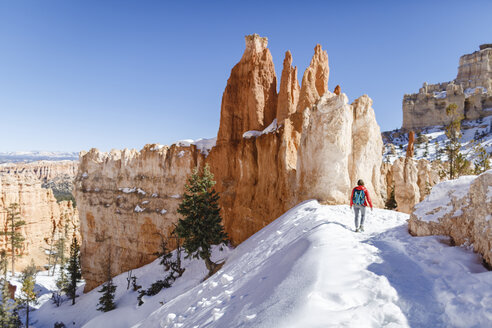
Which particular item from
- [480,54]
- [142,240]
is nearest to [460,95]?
[480,54]

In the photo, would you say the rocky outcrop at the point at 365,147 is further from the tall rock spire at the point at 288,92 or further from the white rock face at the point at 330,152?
the tall rock spire at the point at 288,92

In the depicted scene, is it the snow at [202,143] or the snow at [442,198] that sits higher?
the snow at [202,143]

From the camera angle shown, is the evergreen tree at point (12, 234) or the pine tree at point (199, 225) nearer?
the pine tree at point (199, 225)

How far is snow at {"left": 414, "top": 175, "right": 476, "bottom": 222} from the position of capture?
6.30m

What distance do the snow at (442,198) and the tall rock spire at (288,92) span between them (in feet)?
51.7

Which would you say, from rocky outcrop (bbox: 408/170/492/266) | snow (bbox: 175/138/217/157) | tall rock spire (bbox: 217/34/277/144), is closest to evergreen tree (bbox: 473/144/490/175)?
rocky outcrop (bbox: 408/170/492/266)

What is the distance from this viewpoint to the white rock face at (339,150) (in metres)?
13.2

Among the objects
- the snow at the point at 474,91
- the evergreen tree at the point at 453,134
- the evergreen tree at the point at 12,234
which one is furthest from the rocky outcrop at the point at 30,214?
the snow at the point at 474,91

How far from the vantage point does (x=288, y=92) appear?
2223 cm

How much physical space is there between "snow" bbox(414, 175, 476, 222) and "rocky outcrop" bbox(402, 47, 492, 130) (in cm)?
8684

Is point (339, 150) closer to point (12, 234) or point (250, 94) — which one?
point (250, 94)

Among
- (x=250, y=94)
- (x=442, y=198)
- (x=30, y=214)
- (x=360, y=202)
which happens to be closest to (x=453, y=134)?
(x=442, y=198)

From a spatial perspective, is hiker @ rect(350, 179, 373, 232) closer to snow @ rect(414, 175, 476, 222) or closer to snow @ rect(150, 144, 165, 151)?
snow @ rect(414, 175, 476, 222)

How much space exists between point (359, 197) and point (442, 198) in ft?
7.03
